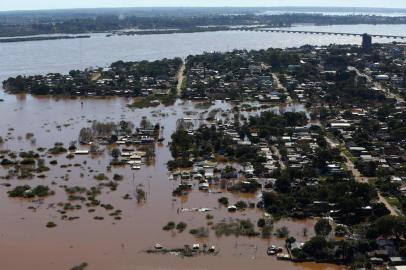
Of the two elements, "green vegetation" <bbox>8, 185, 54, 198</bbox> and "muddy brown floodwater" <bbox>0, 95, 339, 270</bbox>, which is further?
"green vegetation" <bbox>8, 185, 54, 198</bbox>

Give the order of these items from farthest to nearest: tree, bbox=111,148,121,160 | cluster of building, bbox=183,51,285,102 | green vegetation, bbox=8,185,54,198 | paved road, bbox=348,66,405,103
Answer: cluster of building, bbox=183,51,285,102 → paved road, bbox=348,66,405,103 → tree, bbox=111,148,121,160 → green vegetation, bbox=8,185,54,198

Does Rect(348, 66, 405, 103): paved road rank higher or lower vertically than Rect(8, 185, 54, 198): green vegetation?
higher

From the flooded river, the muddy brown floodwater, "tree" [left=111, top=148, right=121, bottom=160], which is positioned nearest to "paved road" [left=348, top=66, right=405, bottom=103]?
the flooded river

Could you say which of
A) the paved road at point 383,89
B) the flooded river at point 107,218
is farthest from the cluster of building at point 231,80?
the paved road at point 383,89

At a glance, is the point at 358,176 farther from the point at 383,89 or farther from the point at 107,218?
the point at 383,89

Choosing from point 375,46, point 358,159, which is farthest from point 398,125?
point 375,46

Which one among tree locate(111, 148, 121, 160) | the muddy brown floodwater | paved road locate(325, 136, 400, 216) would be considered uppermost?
paved road locate(325, 136, 400, 216)

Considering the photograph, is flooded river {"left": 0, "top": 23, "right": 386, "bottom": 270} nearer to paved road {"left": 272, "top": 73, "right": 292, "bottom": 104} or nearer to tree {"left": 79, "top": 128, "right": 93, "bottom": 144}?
tree {"left": 79, "top": 128, "right": 93, "bottom": 144}

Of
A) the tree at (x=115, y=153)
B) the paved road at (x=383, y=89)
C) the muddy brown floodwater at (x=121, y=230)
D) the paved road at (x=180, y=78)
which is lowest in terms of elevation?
the muddy brown floodwater at (x=121, y=230)

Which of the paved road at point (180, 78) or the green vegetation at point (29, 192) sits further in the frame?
the paved road at point (180, 78)

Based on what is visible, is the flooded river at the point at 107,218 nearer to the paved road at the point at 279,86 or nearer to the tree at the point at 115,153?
the tree at the point at 115,153

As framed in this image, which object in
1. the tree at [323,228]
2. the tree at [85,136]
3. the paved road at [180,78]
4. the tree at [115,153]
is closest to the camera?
the tree at [323,228]
